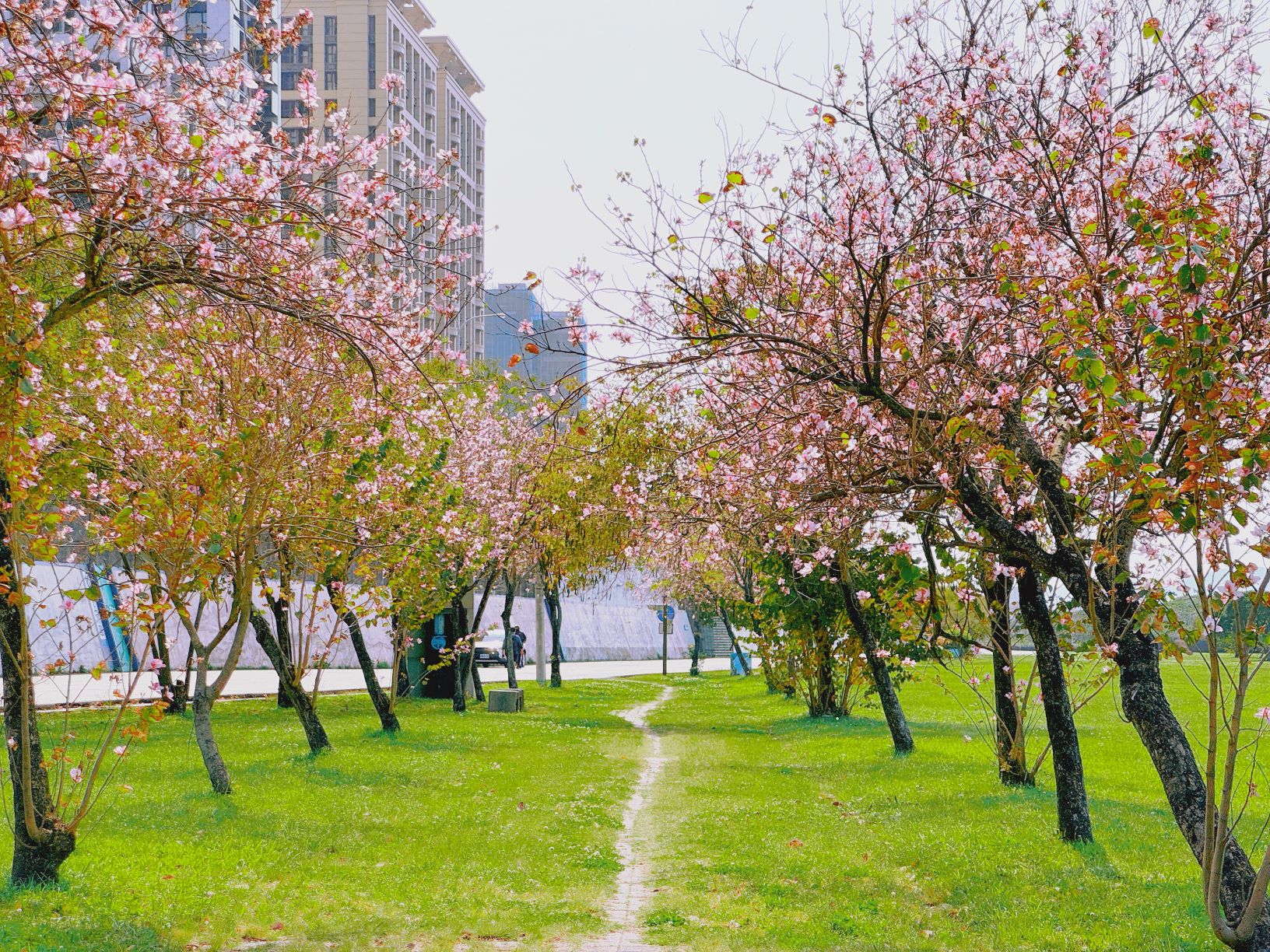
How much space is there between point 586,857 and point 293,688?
6243mm

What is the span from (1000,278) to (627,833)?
268 inches

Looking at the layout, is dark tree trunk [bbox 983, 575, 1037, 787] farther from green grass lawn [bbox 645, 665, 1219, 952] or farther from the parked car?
the parked car

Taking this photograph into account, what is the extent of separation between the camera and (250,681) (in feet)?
97.7

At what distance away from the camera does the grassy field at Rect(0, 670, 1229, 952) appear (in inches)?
287

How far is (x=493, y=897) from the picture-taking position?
323 inches

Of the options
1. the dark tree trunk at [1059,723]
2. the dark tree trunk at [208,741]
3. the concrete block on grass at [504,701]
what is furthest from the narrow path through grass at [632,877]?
the concrete block on grass at [504,701]

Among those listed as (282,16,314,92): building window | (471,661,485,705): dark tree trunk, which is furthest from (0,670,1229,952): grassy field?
(282,16,314,92): building window

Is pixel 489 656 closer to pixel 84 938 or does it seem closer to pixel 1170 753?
pixel 84 938

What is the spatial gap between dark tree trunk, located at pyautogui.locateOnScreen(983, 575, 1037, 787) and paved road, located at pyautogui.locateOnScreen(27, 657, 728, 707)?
342 inches

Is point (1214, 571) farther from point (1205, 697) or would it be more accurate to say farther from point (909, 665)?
point (909, 665)

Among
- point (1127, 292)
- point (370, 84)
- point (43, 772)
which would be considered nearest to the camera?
point (1127, 292)

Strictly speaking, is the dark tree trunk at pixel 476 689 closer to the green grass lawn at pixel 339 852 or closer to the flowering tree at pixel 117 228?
the green grass lawn at pixel 339 852

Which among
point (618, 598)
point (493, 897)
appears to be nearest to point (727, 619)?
point (618, 598)

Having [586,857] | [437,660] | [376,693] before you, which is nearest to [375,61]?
[437,660]
